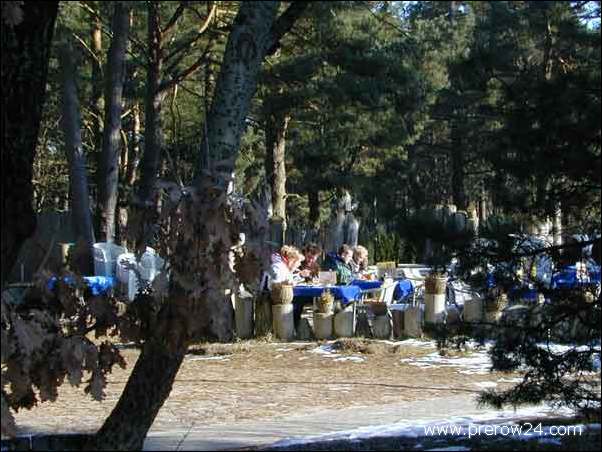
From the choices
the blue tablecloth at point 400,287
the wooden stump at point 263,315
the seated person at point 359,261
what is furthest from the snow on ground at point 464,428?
the seated person at point 359,261

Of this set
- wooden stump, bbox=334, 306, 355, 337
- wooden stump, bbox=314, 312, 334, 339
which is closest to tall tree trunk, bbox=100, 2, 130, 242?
wooden stump, bbox=314, 312, 334, 339

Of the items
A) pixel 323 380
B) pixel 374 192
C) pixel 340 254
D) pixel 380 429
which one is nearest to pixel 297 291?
pixel 340 254

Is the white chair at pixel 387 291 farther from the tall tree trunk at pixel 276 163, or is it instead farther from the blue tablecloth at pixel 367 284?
the tall tree trunk at pixel 276 163

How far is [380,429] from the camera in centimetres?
796

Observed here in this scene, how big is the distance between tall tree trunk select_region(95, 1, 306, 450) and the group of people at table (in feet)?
23.0

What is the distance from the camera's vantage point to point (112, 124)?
19.7 meters

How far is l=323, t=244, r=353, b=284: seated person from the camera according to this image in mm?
16094

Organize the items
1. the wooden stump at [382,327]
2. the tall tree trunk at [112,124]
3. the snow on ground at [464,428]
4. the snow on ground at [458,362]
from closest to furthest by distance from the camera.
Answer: the snow on ground at [464,428]
the snow on ground at [458,362]
the wooden stump at [382,327]
the tall tree trunk at [112,124]

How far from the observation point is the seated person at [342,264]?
16.1m

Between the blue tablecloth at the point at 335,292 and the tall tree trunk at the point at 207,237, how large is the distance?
27.4 ft

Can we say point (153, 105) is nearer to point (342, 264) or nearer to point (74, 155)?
point (74, 155)

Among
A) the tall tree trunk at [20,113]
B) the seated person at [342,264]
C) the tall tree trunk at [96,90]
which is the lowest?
the seated person at [342,264]

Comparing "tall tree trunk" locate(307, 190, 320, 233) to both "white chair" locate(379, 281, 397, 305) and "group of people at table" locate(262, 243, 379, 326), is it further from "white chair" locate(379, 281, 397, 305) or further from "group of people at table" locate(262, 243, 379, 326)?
"white chair" locate(379, 281, 397, 305)

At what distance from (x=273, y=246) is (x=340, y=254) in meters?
10.5
